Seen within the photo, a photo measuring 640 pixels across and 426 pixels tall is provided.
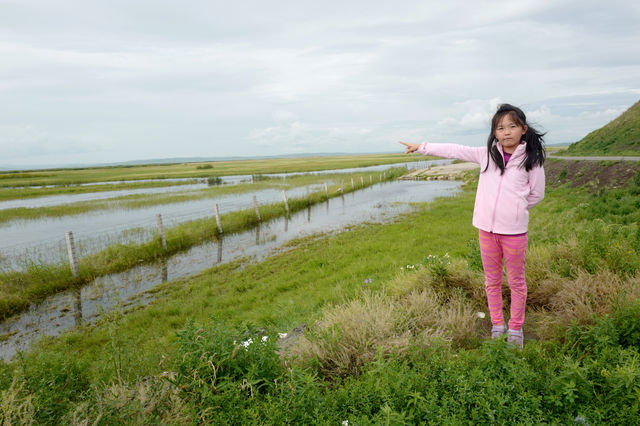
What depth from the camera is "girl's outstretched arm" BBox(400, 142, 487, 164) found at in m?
3.42

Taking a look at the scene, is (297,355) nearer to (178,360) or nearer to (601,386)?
(178,360)

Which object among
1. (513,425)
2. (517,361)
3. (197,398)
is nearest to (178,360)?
(197,398)

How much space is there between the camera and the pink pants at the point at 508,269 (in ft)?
10.3

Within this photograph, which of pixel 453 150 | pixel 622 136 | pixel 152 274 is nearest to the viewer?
pixel 453 150

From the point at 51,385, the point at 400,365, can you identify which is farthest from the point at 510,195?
the point at 51,385

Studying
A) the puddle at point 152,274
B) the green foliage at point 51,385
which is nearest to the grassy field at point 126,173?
the puddle at point 152,274

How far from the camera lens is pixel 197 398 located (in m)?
2.40

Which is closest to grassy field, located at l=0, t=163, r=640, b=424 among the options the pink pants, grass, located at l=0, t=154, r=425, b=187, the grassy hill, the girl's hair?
the pink pants

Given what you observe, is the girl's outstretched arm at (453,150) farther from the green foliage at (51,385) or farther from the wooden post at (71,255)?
the wooden post at (71,255)

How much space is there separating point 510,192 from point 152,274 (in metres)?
11.3

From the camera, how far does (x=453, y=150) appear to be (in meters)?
3.61

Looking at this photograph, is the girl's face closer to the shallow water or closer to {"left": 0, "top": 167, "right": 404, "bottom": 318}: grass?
{"left": 0, "top": 167, "right": 404, "bottom": 318}: grass

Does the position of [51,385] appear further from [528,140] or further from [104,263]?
[104,263]

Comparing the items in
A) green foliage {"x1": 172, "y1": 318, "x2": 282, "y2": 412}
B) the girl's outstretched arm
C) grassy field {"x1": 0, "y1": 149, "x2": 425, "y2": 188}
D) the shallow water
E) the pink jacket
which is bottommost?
the shallow water
